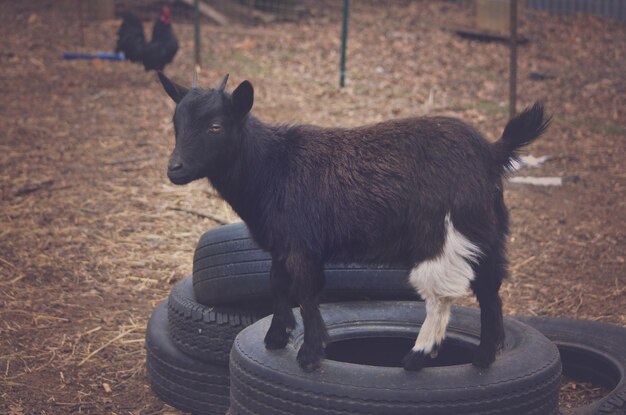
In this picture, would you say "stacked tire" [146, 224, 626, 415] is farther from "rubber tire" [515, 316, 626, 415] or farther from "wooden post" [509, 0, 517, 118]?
"wooden post" [509, 0, 517, 118]

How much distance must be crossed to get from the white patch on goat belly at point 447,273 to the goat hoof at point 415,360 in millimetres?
188

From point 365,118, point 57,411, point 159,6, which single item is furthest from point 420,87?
point 57,411

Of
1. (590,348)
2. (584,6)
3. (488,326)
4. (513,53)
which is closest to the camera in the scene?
(488,326)

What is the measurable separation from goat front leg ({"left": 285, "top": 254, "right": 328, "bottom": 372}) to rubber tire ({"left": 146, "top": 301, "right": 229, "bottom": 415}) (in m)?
1.21

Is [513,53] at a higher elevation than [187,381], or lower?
higher

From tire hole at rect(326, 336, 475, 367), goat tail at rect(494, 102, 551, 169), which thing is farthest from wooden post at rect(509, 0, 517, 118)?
goat tail at rect(494, 102, 551, 169)

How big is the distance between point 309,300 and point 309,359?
278mm

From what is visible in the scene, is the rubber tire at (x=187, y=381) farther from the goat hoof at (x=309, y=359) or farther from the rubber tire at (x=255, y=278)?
the goat hoof at (x=309, y=359)

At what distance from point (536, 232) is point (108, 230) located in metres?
4.01

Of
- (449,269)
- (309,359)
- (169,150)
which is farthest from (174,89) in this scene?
(169,150)

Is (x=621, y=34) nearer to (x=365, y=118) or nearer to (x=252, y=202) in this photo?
(x=365, y=118)

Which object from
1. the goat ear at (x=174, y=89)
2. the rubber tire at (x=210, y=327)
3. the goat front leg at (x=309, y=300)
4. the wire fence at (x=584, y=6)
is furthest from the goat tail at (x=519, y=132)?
the wire fence at (x=584, y=6)

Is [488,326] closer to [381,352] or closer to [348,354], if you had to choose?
[381,352]

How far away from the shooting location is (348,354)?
15.3 feet
